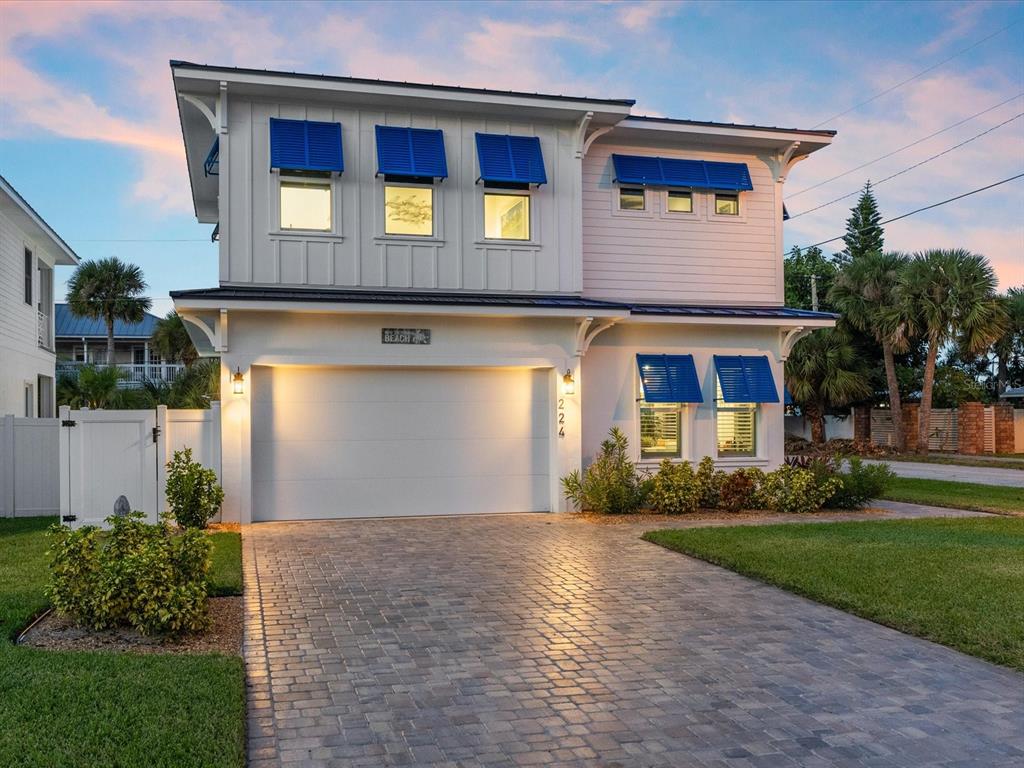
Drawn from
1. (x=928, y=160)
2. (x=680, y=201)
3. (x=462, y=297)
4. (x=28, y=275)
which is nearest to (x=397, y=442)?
(x=462, y=297)

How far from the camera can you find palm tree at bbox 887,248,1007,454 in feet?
99.0

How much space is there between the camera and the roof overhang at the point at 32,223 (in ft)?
58.2

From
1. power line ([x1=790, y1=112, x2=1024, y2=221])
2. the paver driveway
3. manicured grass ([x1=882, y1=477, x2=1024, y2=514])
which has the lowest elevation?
manicured grass ([x1=882, y1=477, x2=1024, y2=514])

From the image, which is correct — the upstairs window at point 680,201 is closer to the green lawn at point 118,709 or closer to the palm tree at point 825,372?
the green lawn at point 118,709

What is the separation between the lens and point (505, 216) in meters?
15.2

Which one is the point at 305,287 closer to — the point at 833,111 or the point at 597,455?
the point at 597,455

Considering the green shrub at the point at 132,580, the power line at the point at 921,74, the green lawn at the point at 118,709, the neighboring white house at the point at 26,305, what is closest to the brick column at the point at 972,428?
the power line at the point at 921,74

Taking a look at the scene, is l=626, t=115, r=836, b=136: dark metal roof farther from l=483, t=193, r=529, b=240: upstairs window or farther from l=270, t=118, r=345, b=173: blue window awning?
l=270, t=118, r=345, b=173: blue window awning

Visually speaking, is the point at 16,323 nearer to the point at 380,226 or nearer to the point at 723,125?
the point at 380,226

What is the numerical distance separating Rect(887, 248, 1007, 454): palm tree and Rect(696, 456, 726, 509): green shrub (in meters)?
18.8

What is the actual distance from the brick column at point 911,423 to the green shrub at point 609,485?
23080 millimetres

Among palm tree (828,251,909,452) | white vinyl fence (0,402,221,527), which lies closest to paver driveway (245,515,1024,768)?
white vinyl fence (0,402,221,527)

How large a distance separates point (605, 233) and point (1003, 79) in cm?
1371

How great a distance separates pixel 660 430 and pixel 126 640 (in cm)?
1088
